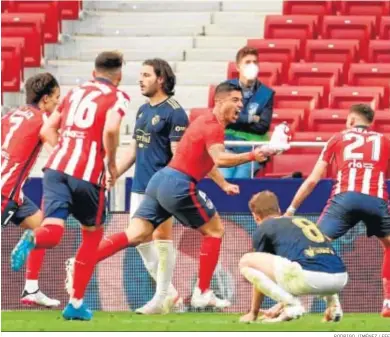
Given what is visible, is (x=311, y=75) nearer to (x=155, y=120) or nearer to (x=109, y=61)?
(x=155, y=120)

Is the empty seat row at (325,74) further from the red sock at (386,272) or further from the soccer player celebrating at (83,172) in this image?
the soccer player celebrating at (83,172)

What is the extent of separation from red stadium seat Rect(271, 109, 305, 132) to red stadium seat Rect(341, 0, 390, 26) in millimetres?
2577

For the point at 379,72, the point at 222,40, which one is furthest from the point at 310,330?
the point at 222,40

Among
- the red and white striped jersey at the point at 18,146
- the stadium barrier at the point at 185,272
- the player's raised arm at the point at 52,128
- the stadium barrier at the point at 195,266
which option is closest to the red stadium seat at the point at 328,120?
the stadium barrier at the point at 195,266

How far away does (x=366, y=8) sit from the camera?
1952 cm

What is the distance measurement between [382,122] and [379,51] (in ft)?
7.14

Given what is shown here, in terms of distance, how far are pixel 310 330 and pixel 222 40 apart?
8864 mm

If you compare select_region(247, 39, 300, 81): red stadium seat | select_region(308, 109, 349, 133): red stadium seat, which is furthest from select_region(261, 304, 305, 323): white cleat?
select_region(247, 39, 300, 81): red stadium seat

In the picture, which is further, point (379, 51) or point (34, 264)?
point (379, 51)

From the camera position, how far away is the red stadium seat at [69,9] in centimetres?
2011

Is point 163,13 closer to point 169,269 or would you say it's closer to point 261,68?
point 261,68

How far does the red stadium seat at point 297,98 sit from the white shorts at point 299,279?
19.7ft

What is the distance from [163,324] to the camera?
1164 cm

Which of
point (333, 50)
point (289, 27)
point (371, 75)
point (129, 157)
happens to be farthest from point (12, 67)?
point (129, 157)
